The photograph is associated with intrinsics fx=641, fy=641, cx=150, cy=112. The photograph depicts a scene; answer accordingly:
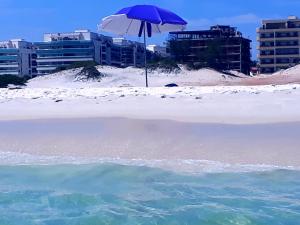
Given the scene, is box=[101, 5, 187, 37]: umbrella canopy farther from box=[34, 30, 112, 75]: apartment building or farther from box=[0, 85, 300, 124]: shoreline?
box=[34, 30, 112, 75]: apartment building

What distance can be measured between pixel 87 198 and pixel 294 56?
2412 inches

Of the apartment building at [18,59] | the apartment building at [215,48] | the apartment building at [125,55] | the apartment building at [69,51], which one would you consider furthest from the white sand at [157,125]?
the apartment building at [125,55]

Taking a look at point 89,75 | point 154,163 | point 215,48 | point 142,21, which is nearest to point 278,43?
point 215,48

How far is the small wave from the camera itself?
27.0 feet

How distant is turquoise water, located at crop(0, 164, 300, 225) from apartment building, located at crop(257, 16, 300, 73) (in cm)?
5758

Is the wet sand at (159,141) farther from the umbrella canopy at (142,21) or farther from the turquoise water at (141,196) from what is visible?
the umbrella canopy at (142,21)

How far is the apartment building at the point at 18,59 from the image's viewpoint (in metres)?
71.1

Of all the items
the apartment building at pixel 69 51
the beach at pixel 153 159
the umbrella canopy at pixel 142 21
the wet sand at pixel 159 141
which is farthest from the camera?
the apartment building at pixel 69 51

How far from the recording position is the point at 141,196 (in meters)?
6.92

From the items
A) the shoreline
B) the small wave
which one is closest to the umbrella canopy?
the shoreline

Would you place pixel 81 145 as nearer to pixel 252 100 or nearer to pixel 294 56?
pixel 252 100

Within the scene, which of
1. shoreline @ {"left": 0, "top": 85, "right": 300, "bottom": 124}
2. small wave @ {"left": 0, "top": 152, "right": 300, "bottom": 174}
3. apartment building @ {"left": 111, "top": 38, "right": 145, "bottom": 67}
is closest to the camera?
small wave @ {"left": 0, "top": 152, "right": 300, "bottom": 174}

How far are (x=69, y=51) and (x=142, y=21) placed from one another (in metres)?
51.5

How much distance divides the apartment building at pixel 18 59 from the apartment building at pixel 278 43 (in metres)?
25.6
